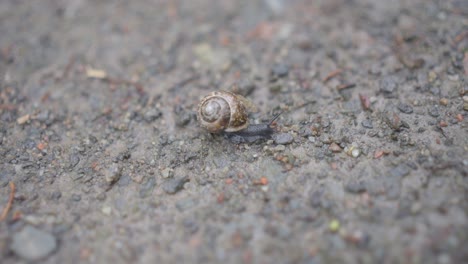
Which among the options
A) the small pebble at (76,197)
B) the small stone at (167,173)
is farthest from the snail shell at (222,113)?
the small pebble at (76,197)

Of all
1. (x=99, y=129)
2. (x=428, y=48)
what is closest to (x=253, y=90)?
(x=99, y=129)

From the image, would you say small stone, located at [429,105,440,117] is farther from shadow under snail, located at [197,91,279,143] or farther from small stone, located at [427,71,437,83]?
shadow under snail, located at [197,91,279,143]

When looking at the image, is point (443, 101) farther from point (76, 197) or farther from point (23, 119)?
point (23, 119)

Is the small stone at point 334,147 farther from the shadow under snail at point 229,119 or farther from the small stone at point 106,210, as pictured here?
the small stone at point 106,210

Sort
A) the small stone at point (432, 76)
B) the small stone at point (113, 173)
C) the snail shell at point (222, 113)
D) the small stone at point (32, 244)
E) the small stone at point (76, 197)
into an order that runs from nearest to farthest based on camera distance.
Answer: the small stone at point (32, 244)
the small stone at point (76, 197)
the small stone at point (113, 173)
the snail shell at point (222, 113)
the small stone at point (432, 76)

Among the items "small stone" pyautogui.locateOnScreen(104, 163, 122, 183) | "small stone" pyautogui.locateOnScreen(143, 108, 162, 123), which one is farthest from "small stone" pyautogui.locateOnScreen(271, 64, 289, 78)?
"small stone" pyautogui.locateOnScreen(104, 163, 122, 183)

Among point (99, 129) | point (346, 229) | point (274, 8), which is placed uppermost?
point (274, 8)

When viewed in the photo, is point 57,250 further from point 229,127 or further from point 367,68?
point 367,68
